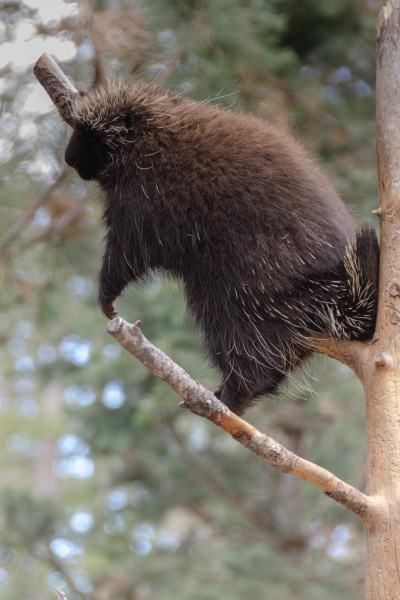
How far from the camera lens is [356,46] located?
2.65 meters

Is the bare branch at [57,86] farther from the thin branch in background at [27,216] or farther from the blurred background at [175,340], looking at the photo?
the thin branch in background at [27,216]

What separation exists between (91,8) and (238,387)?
1194mm

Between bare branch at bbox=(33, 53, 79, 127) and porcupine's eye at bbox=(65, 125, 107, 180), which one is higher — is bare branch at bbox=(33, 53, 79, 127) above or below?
above

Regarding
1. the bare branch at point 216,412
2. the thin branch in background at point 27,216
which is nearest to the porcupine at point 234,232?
the bare branch at point 216,412

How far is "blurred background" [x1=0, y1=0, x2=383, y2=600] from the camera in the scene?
1936mm

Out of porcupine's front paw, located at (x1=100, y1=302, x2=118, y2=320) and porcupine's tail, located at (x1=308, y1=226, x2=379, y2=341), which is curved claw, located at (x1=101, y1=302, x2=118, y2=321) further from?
porcupine's tail, located at (x1=308, y1=226, x2=379, y2=341)

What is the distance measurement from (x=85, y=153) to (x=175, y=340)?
7.53 feet

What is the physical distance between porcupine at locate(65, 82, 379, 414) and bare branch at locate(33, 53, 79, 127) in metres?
0.07

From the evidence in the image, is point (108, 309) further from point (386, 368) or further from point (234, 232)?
point (386, 368)

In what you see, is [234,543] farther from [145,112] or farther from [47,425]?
[47,425]

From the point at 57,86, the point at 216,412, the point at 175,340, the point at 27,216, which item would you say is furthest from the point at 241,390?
the point at 175,340

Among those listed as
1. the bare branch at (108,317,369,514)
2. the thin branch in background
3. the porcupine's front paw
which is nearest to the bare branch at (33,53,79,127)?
the porcupine's front paw

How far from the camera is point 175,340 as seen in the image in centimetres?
347

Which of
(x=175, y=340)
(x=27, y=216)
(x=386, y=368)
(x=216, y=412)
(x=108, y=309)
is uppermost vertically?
(x=386, y=368)
